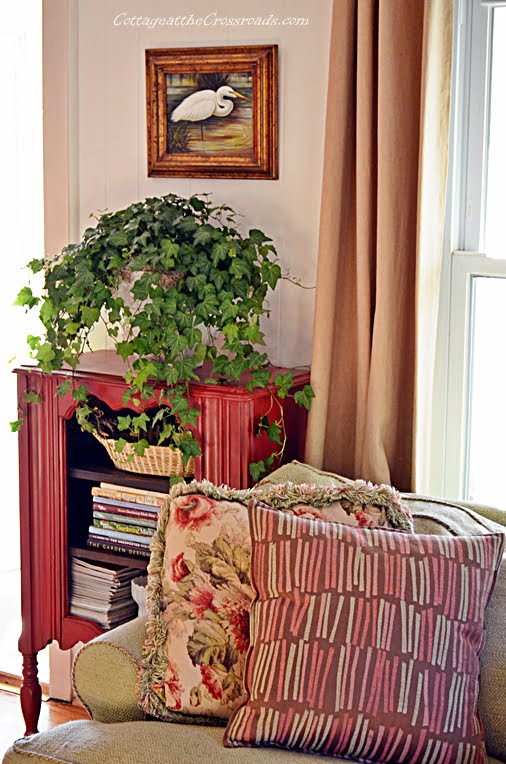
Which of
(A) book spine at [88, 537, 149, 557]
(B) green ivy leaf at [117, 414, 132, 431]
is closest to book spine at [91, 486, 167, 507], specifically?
(A) book spine at [88, 537, 149, 557]

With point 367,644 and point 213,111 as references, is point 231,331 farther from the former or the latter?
point 367,644

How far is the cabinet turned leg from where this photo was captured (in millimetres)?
2646

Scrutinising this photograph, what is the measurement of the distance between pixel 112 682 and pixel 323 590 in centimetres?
48

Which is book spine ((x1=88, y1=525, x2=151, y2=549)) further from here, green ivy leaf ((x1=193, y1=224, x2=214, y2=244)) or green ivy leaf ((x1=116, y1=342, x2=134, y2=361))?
green ivy leaf ((x1=193, y1=224, x2=214, y2=244))

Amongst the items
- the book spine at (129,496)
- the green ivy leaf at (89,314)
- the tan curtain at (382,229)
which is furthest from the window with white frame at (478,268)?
the green ivy leaf at (89,314)

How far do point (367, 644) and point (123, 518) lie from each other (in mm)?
1049

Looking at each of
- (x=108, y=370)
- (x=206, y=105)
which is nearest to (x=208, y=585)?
(x=108, y=370)

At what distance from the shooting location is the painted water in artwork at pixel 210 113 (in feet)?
8.43

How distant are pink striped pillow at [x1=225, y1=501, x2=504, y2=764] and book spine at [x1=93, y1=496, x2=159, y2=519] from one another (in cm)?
79

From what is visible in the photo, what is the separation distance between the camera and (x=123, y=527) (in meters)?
2.55

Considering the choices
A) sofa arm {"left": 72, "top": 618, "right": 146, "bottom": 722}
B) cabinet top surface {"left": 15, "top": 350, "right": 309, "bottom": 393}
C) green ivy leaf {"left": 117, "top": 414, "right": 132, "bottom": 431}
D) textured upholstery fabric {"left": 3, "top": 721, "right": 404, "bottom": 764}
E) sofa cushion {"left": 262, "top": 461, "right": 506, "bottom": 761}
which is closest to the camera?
textured upholstery fabric {"left": 3, "top": 721, "right": 404, "bottom": 764}

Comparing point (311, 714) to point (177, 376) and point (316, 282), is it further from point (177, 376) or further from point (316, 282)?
point (316, 282)

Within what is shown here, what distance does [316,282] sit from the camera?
2449mm

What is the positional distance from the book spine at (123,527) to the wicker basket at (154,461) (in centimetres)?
15
